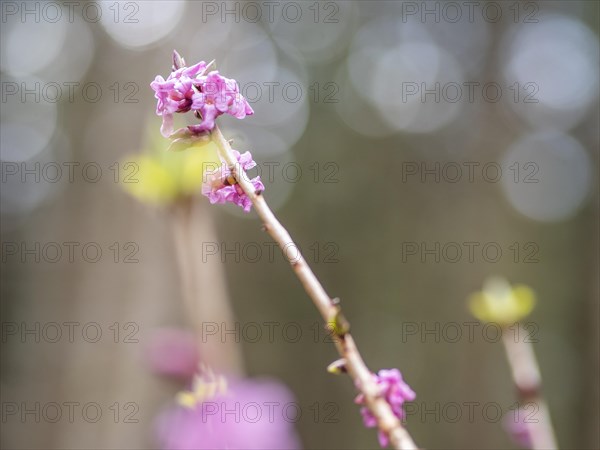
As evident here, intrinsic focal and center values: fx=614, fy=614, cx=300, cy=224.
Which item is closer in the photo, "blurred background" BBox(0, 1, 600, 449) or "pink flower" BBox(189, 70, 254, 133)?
"pink flower" BBox(189, 70, 254, 133)

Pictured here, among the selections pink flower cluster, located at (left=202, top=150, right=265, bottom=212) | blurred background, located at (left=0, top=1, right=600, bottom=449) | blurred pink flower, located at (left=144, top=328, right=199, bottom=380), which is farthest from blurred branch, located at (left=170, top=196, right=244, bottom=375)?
blurred background, located at (left=0, top=1, right=600, bottom=449)

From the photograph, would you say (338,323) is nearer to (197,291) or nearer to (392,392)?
(392,392)

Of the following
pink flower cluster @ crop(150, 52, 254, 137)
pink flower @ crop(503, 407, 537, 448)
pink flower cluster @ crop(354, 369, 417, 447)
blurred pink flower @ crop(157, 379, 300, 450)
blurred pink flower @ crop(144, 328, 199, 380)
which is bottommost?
pink flower cluster @ crop(354, 369, 417, 447)

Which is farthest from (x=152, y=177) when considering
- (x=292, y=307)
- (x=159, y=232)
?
(x=292, y=307)

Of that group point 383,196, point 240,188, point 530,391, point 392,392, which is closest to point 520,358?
point 530,391

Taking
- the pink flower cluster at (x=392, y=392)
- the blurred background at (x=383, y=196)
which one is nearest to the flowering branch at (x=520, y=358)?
the pink flower cluster at (x=392, y=392)

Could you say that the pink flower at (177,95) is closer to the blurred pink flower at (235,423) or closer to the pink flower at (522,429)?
the blurred pink flower at (235,423)

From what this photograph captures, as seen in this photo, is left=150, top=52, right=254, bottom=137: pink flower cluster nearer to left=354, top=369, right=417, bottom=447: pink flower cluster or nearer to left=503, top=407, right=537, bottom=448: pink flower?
left=354, top=369, right=417, bottom=447: pink flower cluster

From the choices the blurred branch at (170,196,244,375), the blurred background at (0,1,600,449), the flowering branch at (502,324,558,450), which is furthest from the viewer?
the blurred background at (0,1,600,449)
